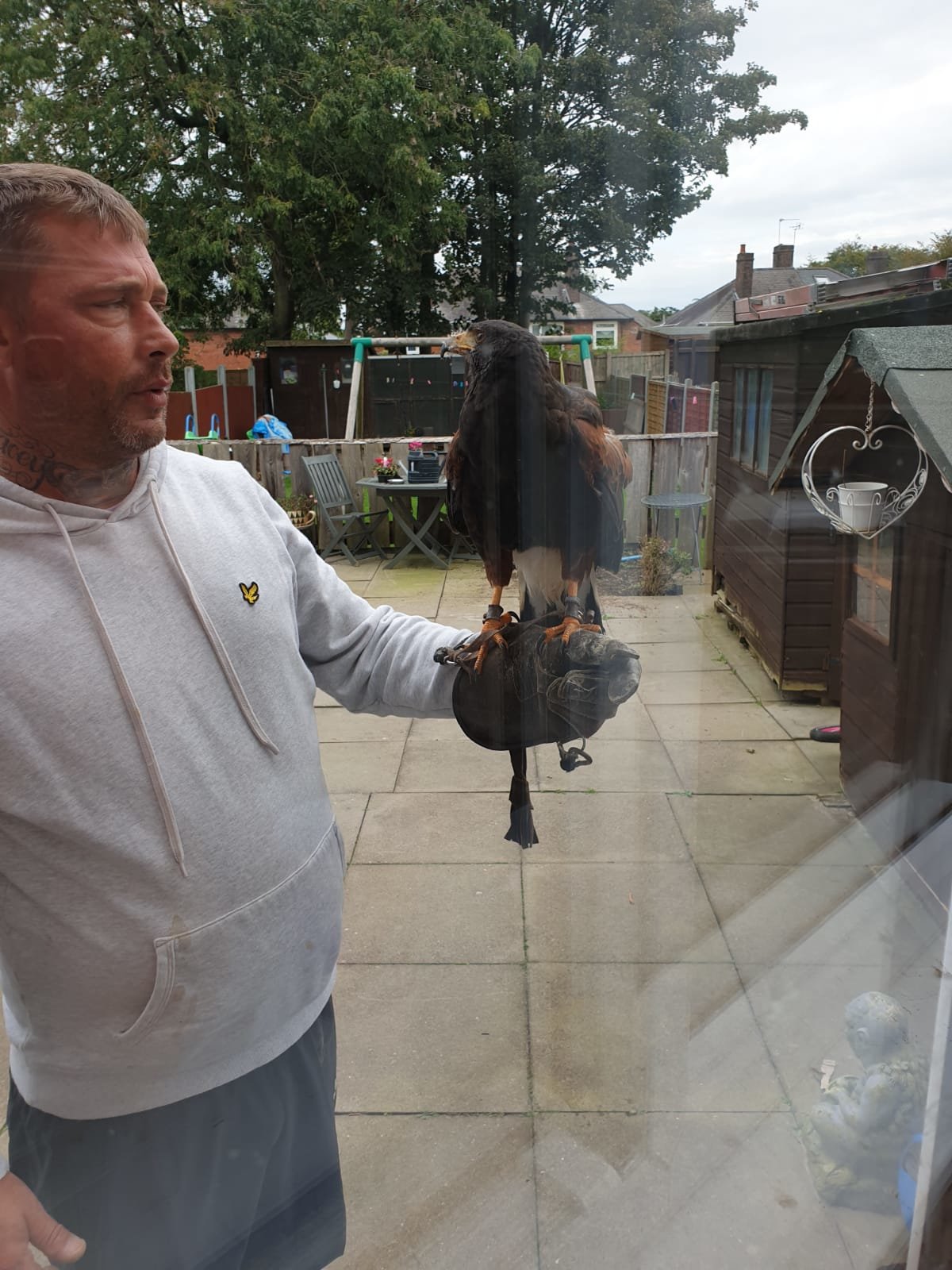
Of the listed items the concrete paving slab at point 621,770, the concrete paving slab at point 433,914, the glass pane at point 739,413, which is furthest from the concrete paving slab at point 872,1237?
the glass pane at point 739,413

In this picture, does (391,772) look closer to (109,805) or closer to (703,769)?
(703,769)

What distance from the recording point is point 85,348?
25.7 inches

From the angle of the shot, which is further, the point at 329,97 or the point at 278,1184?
the point at 278,1184

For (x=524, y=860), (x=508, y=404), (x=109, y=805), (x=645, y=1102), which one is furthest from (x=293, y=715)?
(x=524, y=860)

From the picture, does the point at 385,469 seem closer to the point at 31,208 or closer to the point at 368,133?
the point at 368,133

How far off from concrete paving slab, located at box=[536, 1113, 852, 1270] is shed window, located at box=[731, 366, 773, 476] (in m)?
1.26

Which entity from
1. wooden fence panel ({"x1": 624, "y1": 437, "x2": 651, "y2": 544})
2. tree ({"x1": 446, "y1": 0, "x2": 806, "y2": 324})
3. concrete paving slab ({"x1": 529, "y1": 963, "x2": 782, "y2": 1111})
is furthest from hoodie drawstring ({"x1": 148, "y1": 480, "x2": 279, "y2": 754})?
concrete paving slab ({"x1": 529, "y1": 963, "x2": 782, "y2": 1111})

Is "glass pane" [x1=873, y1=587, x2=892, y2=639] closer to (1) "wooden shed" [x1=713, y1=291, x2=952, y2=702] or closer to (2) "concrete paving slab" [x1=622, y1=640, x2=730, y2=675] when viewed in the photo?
(1) "wooden shed" [x1=713, y1=291, x2=952, y2=702]

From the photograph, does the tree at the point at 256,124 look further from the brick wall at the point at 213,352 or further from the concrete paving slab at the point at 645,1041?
the concrete paving slab at the point at 645,1041

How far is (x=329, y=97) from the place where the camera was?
767 mm

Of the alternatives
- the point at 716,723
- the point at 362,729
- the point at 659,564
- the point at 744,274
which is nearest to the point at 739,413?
the point at 659,564

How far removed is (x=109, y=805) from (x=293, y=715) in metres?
0.18

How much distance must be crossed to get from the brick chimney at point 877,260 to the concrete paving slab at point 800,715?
5.22 ft

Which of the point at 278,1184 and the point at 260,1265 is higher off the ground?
the point at 278,1184
